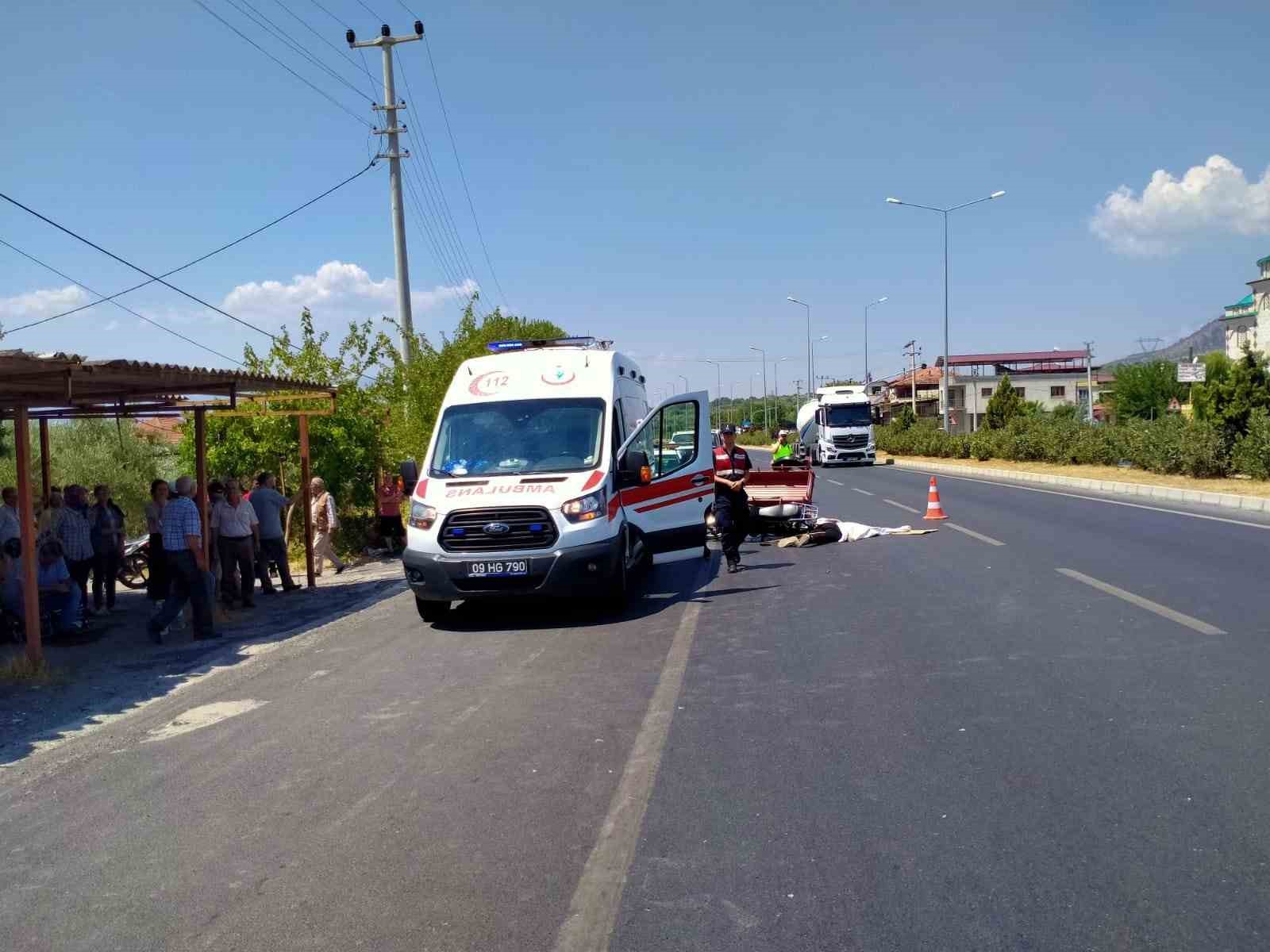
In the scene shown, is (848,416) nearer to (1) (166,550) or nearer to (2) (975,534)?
(2) (975,534)

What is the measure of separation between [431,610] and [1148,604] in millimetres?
6758

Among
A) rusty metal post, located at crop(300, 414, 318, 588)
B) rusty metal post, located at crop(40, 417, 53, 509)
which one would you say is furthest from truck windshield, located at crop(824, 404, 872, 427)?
rusty metal post, located at crop(40, 417, 53, 509)

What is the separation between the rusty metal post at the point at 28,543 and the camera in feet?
30.2

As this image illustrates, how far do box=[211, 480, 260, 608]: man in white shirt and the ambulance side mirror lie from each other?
5.51m

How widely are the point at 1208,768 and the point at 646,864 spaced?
9.16 feet

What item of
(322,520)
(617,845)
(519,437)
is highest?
(519,437)

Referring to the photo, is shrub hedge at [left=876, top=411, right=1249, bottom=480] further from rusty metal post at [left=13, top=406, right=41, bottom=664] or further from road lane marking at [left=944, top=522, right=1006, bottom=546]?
rusty metal post at [left=13, top=406, right=41, bottom=664]

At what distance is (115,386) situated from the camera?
11656 mm

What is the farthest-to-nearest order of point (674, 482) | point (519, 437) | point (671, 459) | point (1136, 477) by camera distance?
point (1136, 477)
point (671, 459)
point (674, 482)
point (519, 437)

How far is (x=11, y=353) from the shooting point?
777cm

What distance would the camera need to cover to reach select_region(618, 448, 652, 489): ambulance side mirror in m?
10.6

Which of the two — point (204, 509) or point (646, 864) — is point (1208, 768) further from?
point (204, 509)

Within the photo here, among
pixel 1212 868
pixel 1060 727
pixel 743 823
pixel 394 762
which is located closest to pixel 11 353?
pixel 394 762

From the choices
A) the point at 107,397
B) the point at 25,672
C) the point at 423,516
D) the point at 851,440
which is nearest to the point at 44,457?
the point at 107,397
